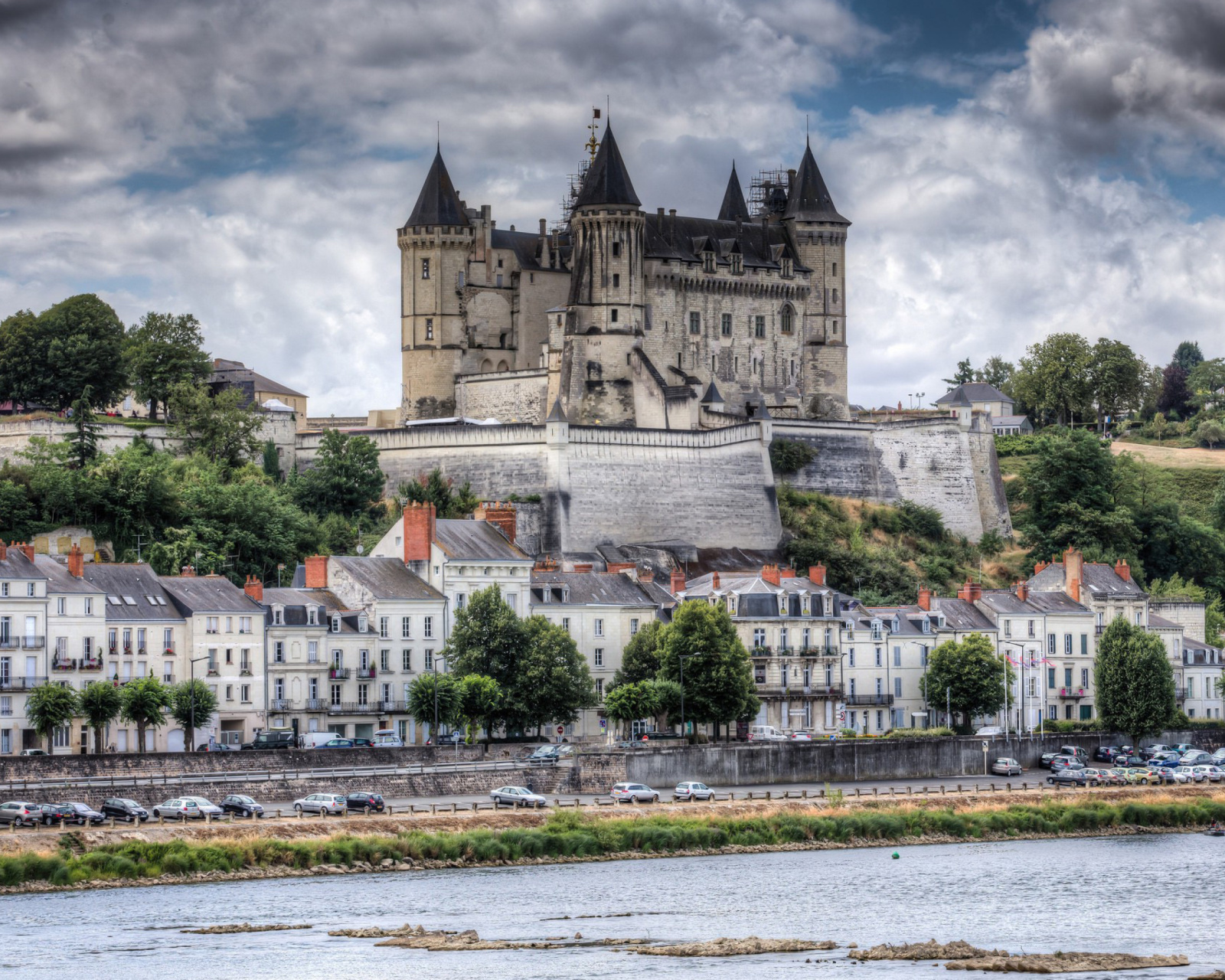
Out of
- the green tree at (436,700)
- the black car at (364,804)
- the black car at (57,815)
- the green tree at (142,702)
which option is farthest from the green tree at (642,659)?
the black car at (57,815)

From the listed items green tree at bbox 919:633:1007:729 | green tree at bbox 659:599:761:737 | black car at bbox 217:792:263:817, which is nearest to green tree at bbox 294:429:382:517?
green tree at bbox 659:599:761:737

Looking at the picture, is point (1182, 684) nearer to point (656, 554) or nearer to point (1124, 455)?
point (656, 554)

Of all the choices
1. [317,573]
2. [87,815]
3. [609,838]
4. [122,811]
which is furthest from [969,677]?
[87,815]

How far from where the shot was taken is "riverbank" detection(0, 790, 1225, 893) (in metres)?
51.6

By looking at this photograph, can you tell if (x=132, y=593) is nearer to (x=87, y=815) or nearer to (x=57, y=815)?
(x=87, y=815)

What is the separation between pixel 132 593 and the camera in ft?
223

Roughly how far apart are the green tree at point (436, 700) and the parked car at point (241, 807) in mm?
11228

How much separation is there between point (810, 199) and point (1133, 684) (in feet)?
149

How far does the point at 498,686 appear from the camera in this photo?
224 ft

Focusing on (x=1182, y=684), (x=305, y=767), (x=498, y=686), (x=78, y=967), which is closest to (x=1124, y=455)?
(x=1182, y=684)

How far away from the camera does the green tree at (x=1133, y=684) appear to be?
76.8 m

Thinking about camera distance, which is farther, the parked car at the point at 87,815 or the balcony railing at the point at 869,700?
the balcony railing at the point at 869,700

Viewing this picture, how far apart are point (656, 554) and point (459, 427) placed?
37.9 ft

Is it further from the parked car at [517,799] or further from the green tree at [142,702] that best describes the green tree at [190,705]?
the parked car at [517,799]
